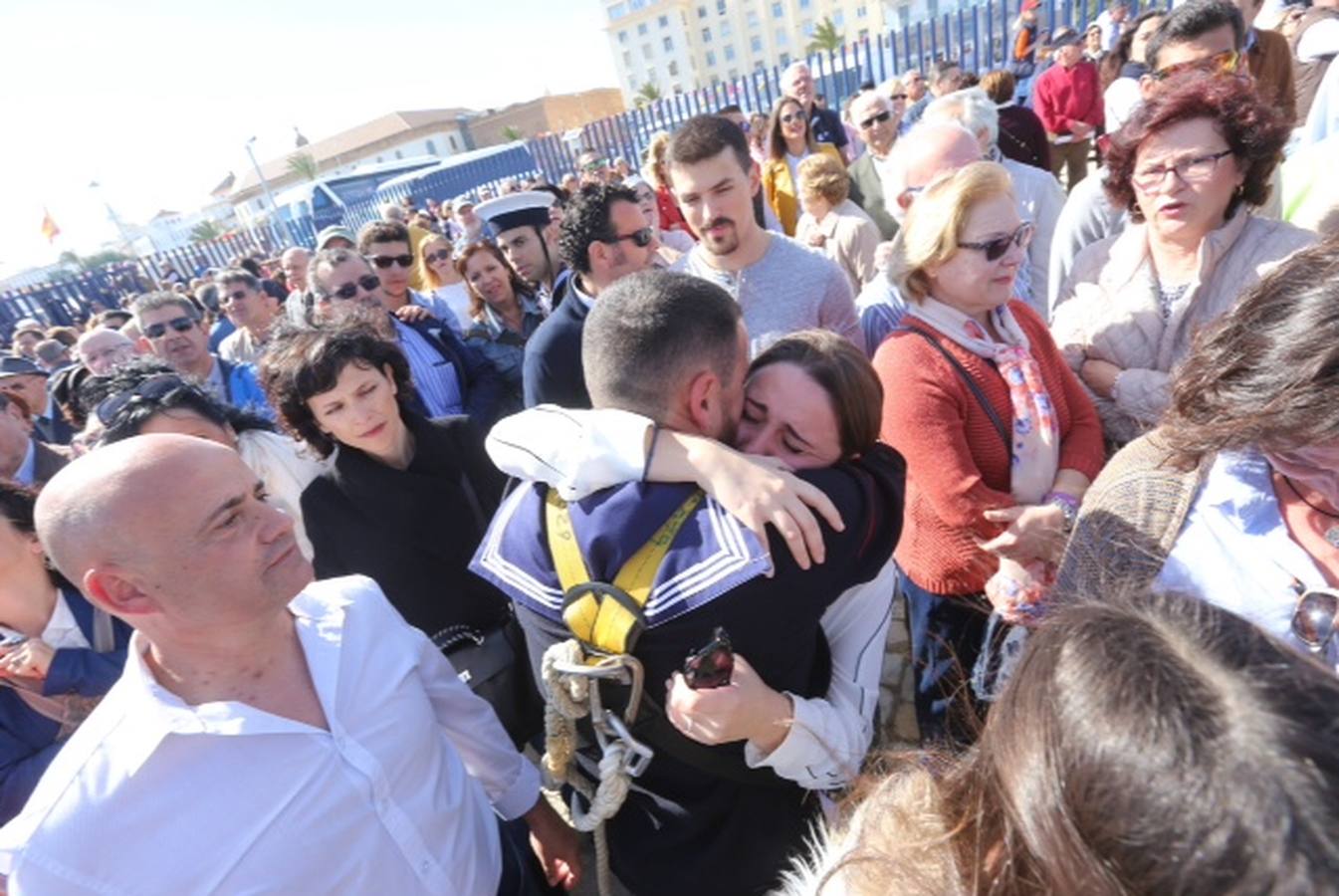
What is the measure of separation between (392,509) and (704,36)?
96312 mm

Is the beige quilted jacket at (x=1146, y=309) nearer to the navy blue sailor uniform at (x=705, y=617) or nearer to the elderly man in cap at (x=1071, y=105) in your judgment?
the navy blue sailor uniform at (x=705, y=617)

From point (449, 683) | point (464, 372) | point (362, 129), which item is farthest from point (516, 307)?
point (362, 129)

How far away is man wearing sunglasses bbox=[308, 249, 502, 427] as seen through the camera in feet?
11.4

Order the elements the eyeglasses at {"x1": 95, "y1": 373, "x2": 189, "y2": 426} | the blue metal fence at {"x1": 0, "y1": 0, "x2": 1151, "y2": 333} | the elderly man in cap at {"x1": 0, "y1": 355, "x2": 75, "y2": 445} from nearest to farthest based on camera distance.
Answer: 1. the eyeglasses at {"x1": 95, "y1": 373, "x2": 189, "y2": 426}
2. the elderly man in cap at {"x1": 0, "y1": 355, "x2": 75, "y2": 445}
3. the blue metal fence at {"x1": 0, "y1": 0, "x2": 1151, "y2": 333}

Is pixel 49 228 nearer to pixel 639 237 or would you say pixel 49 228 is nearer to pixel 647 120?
pixel 647 120

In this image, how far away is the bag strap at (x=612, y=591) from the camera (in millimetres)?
1169

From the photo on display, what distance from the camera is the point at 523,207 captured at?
14.8 feet

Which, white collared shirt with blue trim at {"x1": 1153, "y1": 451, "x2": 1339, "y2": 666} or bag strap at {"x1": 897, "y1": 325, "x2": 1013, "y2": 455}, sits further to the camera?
bag strap at {"x1": 897, "y1": 325, "x2": 1013, "y2": 455}

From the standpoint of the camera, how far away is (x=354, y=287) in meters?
3.98

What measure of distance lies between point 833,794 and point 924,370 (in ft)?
3.60

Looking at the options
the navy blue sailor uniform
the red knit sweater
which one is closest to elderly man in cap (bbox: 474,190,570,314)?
the red knit sweater

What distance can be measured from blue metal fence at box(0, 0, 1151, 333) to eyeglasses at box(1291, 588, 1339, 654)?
624 inches

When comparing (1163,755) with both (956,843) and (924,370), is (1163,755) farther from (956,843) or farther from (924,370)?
(924,370)

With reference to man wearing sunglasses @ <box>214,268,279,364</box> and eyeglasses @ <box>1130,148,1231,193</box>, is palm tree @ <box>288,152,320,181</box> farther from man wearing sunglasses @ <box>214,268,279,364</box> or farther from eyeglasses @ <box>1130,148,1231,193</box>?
eyeglasses @ <box>1130,148,1231,193</box>
